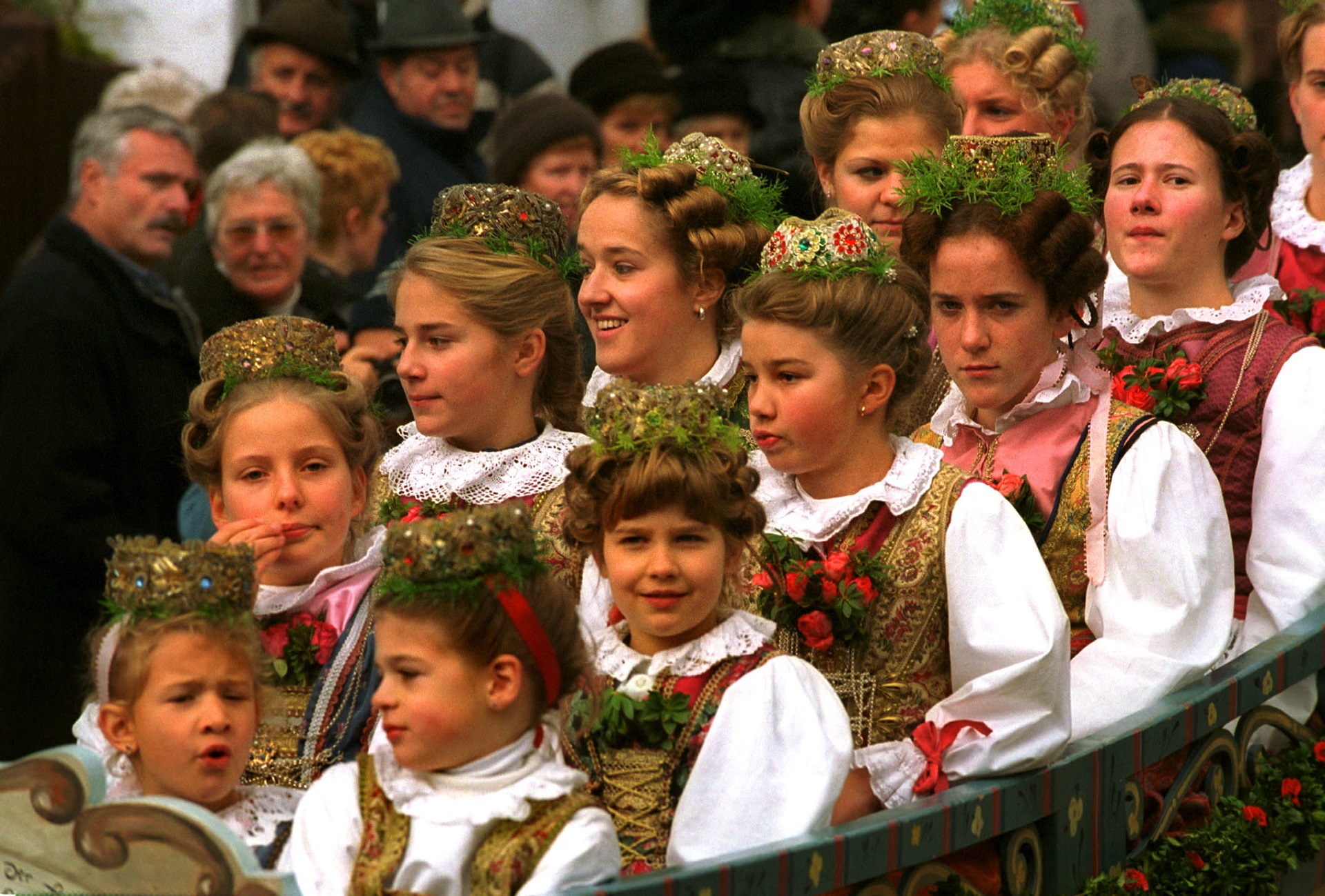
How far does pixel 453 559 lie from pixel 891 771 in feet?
3.49

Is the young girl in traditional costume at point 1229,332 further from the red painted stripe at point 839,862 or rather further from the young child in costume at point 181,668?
the young child in costume at point 181,668

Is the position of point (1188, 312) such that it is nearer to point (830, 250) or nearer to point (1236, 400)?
point (1236, 400)

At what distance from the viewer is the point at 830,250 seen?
12.6 ft

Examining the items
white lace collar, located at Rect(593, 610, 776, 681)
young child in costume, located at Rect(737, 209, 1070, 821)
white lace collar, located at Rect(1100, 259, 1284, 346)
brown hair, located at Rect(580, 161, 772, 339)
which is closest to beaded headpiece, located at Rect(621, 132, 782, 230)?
brown hair, located at Rect(580, 161, 772, 339)

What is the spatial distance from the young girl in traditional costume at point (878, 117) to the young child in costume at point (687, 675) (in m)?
1.65

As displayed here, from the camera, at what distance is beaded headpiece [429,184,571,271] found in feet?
14.3

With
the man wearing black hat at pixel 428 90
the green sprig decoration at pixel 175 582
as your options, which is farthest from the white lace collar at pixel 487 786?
the man wearing black hat at pixel 428 90

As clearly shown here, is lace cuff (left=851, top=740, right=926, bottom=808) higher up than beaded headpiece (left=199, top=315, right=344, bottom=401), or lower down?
lower down

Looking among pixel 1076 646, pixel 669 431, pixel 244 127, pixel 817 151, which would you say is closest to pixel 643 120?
pixel 244 127

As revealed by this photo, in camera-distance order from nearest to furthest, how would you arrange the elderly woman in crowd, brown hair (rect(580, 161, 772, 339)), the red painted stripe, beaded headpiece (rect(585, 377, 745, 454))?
the red painted stripe
beaded headpiece (rect(585, 377, 745, 454))
brown hair (rect(580, 161, 772, 339))
the elderly woman in crowd

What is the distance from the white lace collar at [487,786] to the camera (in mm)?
3055

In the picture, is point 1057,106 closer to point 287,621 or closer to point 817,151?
point 817,151

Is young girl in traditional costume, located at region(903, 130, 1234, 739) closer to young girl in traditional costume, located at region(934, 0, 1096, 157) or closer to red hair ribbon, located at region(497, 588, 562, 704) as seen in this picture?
young girl in traditional costume, located at region(934, 0, 1096, 157)

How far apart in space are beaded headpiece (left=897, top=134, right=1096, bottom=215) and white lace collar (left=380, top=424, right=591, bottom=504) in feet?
3.07
